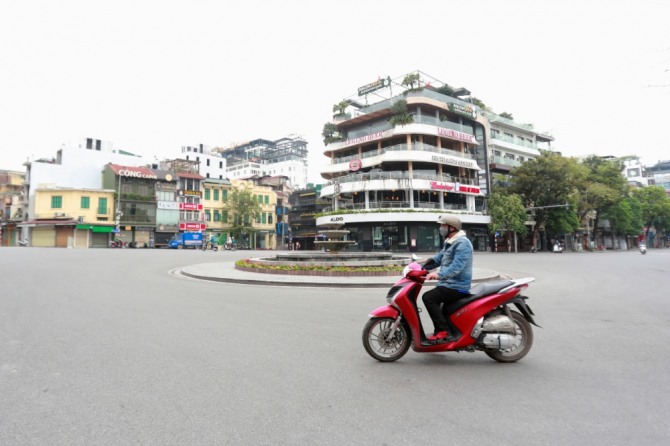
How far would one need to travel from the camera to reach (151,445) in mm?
2645

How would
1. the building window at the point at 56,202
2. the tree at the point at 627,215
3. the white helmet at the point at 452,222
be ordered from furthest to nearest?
1. the tree at the point at 627,215
2. the building window at the point at 56,202
3. the white helmet at the point at 452,222

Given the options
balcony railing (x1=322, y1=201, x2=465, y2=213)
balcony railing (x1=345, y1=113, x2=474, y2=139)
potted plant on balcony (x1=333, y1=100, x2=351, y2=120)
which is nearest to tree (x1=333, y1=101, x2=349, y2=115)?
potted plant on balcony (x1=333, y1=100, x2=351, y2=120)

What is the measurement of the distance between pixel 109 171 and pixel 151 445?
59.7 m

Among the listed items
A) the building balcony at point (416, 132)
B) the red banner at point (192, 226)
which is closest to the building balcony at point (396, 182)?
the building balcony at point (416, 132)

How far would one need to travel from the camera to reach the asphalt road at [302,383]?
283cm

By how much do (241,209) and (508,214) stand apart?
3776cm

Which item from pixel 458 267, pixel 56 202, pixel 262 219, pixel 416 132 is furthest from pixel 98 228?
pixel 458 267

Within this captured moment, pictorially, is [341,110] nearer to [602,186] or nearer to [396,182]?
[396,182]

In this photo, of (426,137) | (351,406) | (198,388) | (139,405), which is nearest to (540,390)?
(351,406)

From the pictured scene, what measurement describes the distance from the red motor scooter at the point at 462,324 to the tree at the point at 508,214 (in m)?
42.1

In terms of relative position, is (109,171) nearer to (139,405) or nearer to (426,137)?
(426,137)

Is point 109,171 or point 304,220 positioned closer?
point 109,171

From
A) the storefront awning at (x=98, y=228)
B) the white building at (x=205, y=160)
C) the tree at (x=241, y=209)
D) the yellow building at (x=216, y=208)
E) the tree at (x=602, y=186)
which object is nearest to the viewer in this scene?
the tree at (x=602, y=186)

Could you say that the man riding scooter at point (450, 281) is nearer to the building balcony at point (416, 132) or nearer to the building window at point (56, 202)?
the building balcony at point (416, 132)
